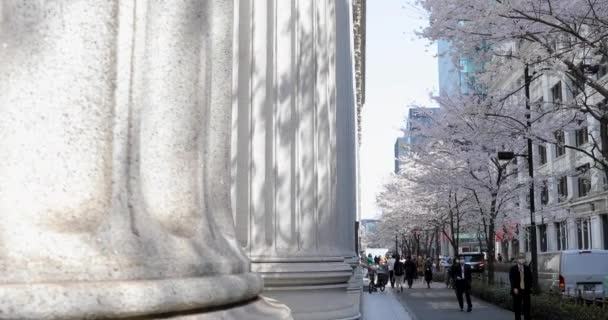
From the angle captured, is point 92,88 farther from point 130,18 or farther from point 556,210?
point 556,210

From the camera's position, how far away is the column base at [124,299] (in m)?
1.97

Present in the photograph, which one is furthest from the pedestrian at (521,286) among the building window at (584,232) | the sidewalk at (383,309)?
the building window at (584,232)

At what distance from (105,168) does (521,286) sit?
16.7m

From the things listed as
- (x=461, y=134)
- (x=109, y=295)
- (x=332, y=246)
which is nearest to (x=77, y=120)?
(x=109, y=295)

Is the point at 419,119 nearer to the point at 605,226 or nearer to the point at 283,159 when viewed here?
the point at 605,226

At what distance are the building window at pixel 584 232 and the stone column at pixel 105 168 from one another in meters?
50.6

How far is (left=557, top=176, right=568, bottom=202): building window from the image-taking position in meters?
53.6

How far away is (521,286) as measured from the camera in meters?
17.8

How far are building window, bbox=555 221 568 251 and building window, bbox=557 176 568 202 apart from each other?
222cm

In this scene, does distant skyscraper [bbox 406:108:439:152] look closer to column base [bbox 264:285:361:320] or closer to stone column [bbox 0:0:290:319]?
column base [bbox 264:285:361:320]

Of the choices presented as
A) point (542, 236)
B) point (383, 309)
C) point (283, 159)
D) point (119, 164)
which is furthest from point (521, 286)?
point (542, 236)

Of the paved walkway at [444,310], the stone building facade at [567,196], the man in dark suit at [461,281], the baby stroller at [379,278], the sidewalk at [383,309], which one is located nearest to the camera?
the sidewalk at [383,309]

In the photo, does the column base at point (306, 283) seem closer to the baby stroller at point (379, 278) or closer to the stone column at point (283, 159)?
the stone column at point (283, 159)

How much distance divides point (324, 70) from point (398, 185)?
50.6 m
